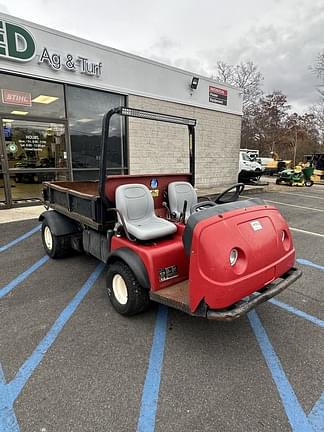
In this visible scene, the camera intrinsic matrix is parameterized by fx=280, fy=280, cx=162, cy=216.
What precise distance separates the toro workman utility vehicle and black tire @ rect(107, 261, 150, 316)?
0.01m

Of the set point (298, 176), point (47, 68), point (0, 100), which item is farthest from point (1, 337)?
point (298, 176)

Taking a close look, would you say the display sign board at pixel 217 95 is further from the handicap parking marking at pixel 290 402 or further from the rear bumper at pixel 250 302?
the handicap parking marking at pixel 290 402

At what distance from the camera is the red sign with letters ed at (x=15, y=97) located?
7.67 metres

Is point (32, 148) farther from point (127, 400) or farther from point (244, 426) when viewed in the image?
point (244, 426)

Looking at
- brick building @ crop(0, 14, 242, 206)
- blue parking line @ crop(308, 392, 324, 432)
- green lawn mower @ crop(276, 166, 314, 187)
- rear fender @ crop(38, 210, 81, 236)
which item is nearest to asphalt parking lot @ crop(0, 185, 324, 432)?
blue parking line @ crop(308, 392, 324, 432)

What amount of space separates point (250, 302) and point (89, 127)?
858cm

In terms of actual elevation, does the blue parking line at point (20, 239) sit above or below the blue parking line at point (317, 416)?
above

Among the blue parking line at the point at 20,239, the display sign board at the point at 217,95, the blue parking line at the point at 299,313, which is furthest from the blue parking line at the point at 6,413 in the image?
the display sign board at the point at 217,95

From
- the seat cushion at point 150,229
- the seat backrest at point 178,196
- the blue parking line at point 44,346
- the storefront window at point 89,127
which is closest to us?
the blue parking line at point 44,346

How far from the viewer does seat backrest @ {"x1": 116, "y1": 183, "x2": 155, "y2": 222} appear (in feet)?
11.0

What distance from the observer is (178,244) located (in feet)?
9.70

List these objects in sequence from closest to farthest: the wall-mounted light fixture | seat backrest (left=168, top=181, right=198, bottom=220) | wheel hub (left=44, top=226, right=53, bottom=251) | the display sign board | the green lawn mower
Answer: seat backrest (left=168, top=181, right=198, bottom=220)
wheel hub (left=44, top=226, right=53, bottom=251)
the wall-mounted light fixture
the display sign board
the green lawn mower

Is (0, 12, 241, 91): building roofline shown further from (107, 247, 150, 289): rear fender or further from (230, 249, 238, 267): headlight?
(230, 249, 238, 267): headlight

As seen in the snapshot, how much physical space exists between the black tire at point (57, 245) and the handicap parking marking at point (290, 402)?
3.13 meters
